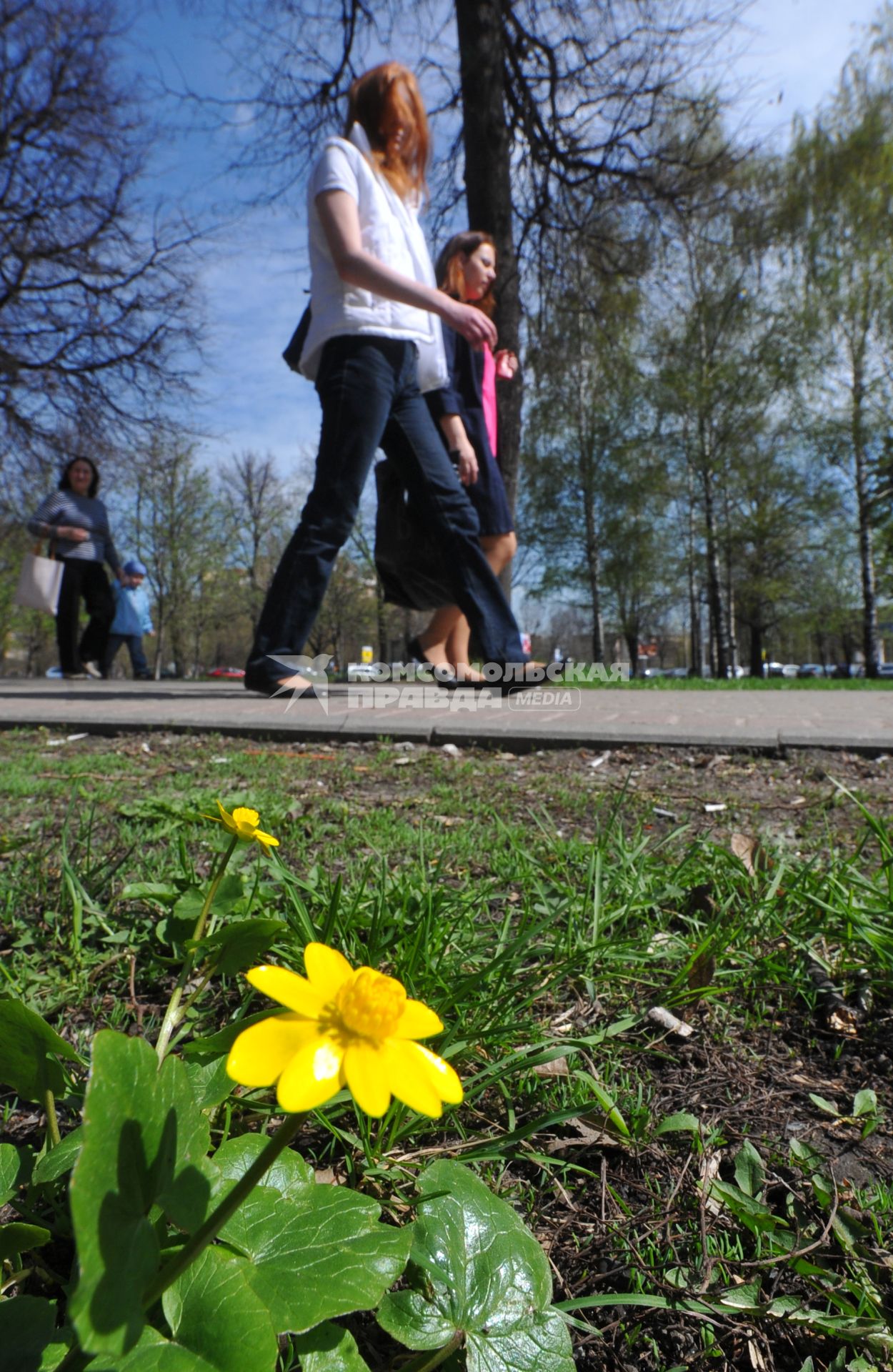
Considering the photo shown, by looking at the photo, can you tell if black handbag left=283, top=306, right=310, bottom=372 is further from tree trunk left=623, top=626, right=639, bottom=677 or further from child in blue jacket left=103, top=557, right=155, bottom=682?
tree trunk left=623, top=626, right=639, bottom=677

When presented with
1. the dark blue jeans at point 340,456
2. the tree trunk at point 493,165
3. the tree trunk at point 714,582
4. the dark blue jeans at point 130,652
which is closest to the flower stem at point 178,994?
the dark blue jeans at point 340,456

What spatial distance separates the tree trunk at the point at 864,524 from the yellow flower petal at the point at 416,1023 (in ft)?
85.2

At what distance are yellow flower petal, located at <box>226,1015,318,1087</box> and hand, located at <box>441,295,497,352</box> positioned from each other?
4364mm

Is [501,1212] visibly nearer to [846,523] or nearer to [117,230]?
[117,230]

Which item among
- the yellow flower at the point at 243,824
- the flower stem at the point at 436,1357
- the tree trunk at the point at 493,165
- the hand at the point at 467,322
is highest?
the tree trunk at the point at 493,165

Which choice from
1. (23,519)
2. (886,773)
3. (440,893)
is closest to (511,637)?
(886,773)

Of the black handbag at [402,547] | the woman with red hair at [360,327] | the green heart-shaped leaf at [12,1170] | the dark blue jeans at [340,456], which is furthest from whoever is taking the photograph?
the black handbag at [402,547]

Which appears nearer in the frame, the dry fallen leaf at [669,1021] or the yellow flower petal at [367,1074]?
the yellow flower petal at [367,1074]

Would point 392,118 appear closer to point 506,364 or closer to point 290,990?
point 506,364

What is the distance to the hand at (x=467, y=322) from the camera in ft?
14.0

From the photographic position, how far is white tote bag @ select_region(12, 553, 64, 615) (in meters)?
9.16

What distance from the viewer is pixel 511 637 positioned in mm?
5230

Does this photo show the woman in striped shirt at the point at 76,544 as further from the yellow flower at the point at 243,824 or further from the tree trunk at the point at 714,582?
the tree trunk at the point at 714,582

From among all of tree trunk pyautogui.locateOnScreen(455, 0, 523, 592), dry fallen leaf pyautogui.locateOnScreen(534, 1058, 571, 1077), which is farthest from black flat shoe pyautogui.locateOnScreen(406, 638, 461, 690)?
dry fallen leaf pyautogui.locateOnScreen(534, 1058, 571, 1077)
